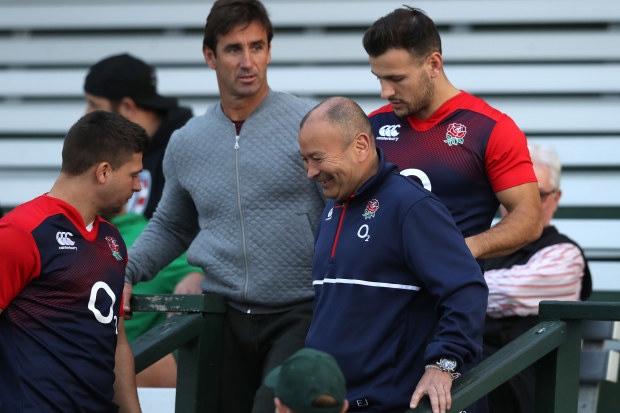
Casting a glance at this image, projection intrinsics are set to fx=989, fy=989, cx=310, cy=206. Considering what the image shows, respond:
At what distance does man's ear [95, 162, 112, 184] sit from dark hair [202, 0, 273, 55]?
2.76 feet

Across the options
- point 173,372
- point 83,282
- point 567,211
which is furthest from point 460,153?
point 567,211

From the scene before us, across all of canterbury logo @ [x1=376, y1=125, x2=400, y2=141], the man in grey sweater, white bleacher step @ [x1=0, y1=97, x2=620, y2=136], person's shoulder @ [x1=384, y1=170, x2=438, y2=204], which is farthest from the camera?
white bleacher step @ [x1=0, y1=97, x2=620, y2=136]

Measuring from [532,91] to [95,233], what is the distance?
342 cm

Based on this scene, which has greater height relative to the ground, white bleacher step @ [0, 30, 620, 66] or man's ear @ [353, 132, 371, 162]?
white bleacher step @ [0, 30, 620, 66]

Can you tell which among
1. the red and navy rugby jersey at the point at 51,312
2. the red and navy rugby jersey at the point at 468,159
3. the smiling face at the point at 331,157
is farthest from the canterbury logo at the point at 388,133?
the red and navy rugby jersey at the point at 51,312

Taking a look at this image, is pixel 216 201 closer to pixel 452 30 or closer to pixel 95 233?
pixel 95 233

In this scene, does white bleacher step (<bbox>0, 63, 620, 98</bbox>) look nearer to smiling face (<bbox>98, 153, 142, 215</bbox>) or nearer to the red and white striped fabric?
the red and white striped fabric

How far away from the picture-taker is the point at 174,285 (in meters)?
4.34

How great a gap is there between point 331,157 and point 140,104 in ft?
7.16

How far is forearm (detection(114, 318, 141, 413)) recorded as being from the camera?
120 inches

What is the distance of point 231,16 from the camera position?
11.5ft

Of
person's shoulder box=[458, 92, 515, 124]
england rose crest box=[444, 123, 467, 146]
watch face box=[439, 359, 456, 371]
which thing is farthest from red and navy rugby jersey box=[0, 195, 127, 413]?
person's shoulder box=[458, 92, 515, 124]

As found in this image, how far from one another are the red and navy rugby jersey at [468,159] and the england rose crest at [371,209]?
0.38 meters

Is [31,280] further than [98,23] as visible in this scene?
No
